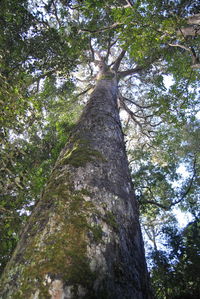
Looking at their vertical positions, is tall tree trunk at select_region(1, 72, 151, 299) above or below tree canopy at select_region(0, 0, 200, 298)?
below

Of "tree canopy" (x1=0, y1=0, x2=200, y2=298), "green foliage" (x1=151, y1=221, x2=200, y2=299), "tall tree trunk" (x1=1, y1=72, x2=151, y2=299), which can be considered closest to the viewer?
"tall tree trunk" (x1=1, y1=72, x2=151, y2=299)

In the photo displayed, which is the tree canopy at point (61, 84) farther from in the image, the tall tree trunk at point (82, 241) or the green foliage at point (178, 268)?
the tall tree trunk at point (82, 241)

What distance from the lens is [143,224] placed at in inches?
579

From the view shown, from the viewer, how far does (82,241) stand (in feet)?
4.06

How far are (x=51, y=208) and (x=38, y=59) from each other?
542 cm

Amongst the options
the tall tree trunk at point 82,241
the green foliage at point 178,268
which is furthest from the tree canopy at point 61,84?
the tall tree trunk at point 82,241

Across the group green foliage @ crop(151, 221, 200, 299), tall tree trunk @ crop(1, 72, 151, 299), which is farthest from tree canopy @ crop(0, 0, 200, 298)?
tall tree trunk @ crop(1, 72, 151, 299)

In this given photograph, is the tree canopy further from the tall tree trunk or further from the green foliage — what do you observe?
the tall tree trunk

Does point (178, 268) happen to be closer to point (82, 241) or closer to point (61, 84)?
point (82, 241)

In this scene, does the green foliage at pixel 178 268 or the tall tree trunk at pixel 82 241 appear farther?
the green foliage at pixel 178 268

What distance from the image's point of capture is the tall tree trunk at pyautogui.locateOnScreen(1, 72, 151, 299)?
3.37ft

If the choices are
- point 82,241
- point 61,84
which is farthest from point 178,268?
point 61,84

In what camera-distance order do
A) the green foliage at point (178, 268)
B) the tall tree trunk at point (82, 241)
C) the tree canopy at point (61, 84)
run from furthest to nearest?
the green foliage at point (178, 268) < the tree canopy at point (61, 84) < the tall tree trunk at point (82, 241)

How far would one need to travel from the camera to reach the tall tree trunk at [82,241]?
1.03 m
